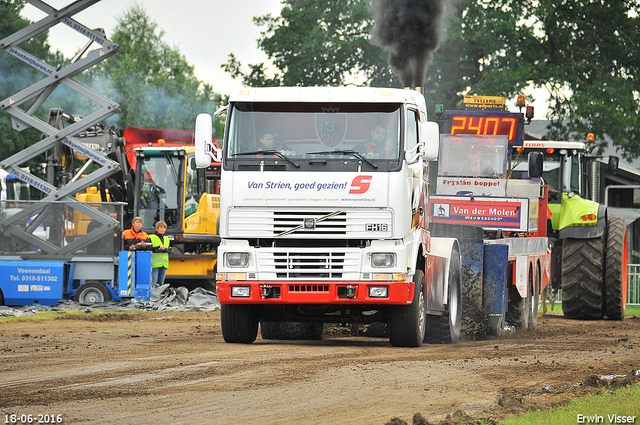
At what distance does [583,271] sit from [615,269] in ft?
2.24

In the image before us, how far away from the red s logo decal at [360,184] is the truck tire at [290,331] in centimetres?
317

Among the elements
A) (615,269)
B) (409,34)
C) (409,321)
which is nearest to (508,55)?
(409,34)

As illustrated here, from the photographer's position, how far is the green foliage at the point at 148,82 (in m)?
61.1

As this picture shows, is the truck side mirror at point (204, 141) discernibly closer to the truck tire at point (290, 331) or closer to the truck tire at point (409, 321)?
the truck tire at point (409, 321)

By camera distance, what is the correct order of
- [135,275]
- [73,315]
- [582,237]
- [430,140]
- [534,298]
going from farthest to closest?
1. [135,275]
2. [582,237]
3. [73,315]
4. [534,298]
5. [430,140]

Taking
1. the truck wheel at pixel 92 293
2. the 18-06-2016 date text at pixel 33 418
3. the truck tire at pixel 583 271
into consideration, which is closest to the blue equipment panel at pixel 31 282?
the truck wheel at pixel 92 293

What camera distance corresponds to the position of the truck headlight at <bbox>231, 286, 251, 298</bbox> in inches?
439

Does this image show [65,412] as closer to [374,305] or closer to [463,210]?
[374,305]

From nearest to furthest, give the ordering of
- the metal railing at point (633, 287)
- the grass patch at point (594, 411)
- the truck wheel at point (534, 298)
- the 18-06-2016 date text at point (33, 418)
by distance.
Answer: the 18-06-2016 date text at point (33, 418) < the grass patch at point (594, 411) < the truck wheel at point (534, 298) < the metal railing at point (633, 287)

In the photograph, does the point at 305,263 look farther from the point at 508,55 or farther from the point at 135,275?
the point at 508,55

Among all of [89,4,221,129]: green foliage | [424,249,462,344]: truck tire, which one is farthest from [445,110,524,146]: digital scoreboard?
[89,4,221,129]: green foliage

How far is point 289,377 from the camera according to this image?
28.6 ft

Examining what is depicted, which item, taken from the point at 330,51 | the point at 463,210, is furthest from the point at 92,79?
the point at 463,210

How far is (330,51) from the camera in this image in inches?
1489
